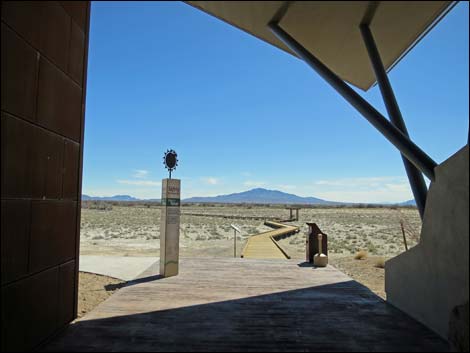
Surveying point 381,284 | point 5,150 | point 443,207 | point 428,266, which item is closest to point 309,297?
point 428,266

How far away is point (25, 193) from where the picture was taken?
4.15 metres

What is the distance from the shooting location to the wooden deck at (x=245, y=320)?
479 cm

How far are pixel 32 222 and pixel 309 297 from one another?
540 cm

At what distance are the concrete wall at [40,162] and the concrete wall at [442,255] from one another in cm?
544

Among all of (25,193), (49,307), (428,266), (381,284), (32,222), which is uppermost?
(25,193)

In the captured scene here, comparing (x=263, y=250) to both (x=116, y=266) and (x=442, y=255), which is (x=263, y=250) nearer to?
(x=116, y=266)

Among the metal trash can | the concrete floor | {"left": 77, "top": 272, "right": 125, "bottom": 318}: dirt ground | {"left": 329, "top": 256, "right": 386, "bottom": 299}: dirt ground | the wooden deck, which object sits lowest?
{"left": 329, "top": 256, "right": 386, "bottom": 299}: dirt ground

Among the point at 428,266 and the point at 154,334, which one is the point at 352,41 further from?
the point at 154,334

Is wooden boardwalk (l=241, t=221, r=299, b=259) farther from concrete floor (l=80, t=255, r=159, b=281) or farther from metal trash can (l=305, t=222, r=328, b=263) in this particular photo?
concrete floor (l=80, t=255, r=159, b=281)

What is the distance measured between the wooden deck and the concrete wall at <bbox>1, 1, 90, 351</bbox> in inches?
29.9

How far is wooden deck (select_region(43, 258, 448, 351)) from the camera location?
189 inches

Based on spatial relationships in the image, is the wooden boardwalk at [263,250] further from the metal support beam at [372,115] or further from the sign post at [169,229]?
the metal support beam at [372,115]

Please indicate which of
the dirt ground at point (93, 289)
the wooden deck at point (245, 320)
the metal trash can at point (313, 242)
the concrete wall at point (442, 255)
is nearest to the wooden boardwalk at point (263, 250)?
the metal trash can at point (313, 242)

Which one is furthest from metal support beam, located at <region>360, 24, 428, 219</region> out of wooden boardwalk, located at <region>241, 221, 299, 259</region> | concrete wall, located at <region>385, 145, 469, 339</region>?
wooden boardwalk, located at <region>241, 221, 299, 259</region>
